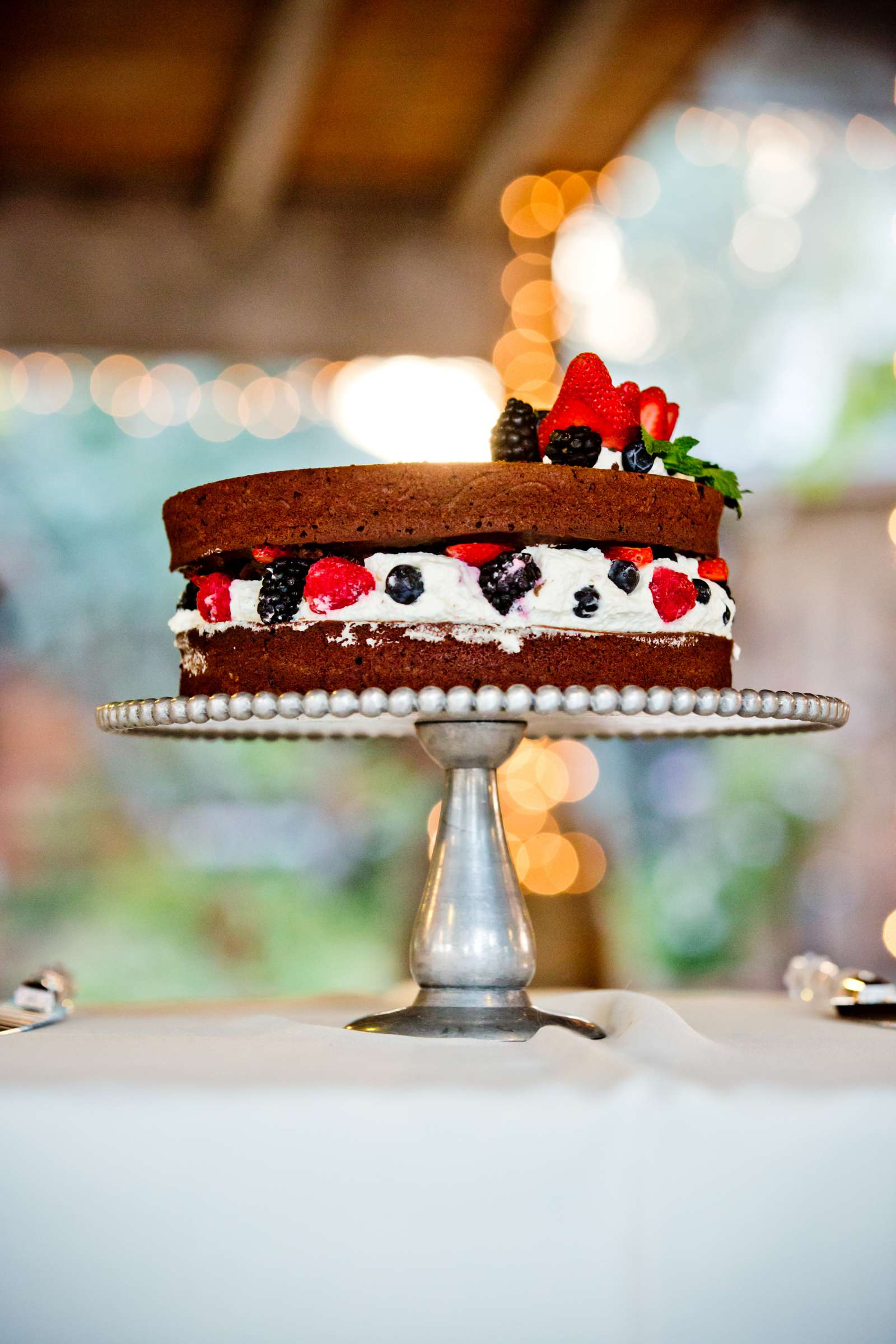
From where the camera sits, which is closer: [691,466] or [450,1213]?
[450,1213]

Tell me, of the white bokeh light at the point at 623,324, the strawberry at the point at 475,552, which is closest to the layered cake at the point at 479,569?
the strawberry at the point at 475,552

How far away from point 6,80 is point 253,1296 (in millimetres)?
2916

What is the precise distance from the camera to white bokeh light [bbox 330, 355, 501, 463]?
3525 mm

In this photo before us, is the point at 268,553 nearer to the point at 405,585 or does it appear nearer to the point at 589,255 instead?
the point at 405,585

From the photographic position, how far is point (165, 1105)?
2.64 feet

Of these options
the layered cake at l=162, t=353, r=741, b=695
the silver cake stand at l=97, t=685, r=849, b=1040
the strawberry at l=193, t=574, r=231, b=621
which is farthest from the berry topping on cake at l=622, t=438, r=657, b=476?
the strawberry at l=193, t=574, r=231, b=621

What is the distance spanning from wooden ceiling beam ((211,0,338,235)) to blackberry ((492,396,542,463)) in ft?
5.87

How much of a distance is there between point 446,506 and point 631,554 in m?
0.17

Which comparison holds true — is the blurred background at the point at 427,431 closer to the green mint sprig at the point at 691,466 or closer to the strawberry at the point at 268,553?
the green mint sprig at the point at 691,466

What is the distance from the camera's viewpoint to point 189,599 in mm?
1266

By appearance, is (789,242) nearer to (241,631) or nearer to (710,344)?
(710,344)

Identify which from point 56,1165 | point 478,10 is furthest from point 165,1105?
point 478,10

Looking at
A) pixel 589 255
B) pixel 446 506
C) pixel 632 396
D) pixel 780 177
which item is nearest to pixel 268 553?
pixel 446 506

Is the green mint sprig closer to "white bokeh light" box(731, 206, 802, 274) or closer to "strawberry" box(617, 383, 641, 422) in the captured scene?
"strawberry" box(617, 383, 641, 422)
